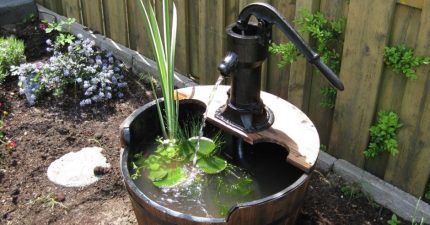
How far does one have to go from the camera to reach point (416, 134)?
2.48 meters

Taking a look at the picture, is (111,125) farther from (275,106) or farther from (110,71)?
(275,106)

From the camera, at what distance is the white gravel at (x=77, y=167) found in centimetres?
291

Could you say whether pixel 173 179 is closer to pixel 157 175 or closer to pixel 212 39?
pixel 157 175

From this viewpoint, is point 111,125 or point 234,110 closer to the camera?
point 234,110

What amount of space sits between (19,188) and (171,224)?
138cm

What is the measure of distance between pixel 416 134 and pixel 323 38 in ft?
2.14

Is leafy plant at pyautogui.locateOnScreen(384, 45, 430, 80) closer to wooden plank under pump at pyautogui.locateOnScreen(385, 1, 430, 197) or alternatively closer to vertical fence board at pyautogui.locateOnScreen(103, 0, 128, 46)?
wooden plank under pump at pyautogui.locateOnScreen(385, 1, 430, 197)

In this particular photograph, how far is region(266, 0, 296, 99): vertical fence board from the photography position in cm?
283

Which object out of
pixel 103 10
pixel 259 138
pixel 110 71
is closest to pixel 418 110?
pixel 259 138

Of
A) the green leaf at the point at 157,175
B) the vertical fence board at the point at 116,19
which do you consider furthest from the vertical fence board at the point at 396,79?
the vertical fence board at the point at 116,19

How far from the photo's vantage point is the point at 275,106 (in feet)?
7.62

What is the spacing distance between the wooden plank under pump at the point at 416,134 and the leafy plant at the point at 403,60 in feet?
0.10

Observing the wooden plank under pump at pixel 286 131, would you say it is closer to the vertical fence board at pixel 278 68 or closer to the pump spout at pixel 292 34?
the pump spout at pixel 292 34

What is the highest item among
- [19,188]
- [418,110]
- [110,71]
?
[418,110]
